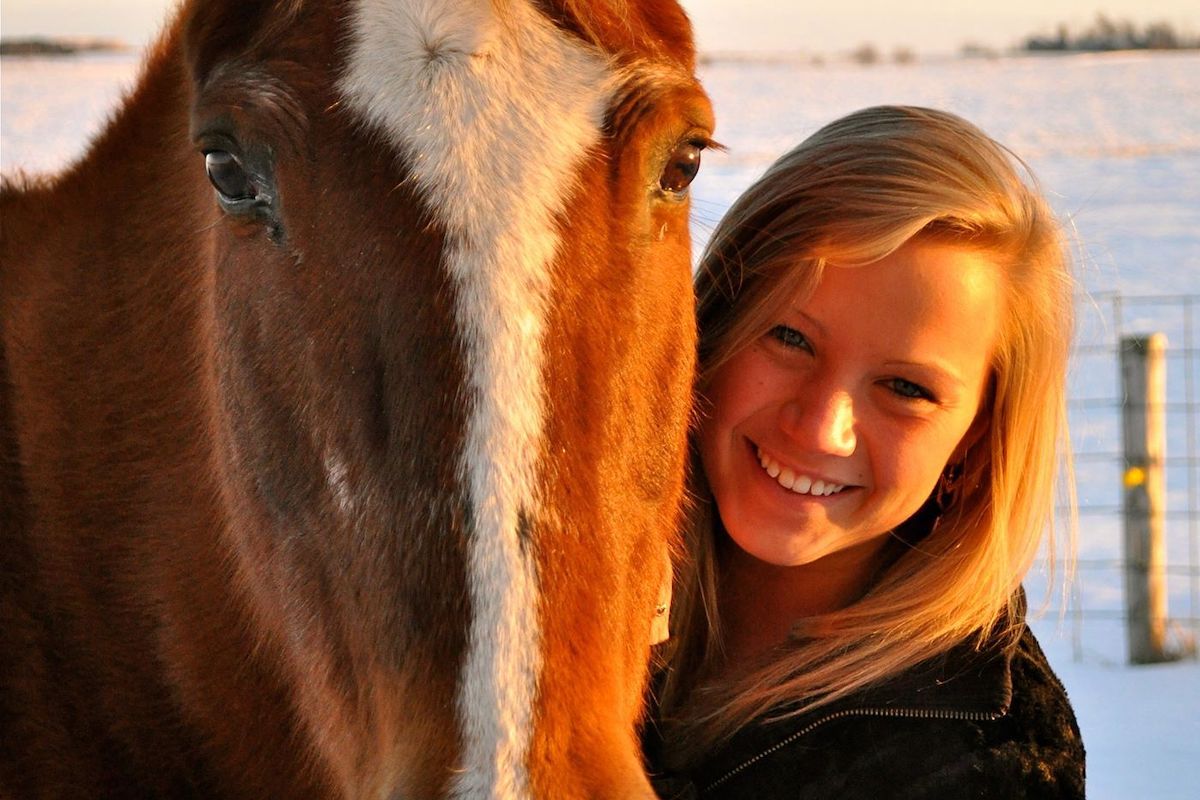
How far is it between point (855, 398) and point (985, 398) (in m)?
0.40

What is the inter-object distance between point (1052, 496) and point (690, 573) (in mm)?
762

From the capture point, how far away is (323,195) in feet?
5.51

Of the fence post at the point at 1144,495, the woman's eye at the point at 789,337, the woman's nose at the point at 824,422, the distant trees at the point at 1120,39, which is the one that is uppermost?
the woman's eye at the point at 789,337

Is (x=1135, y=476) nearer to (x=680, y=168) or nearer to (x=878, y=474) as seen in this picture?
(x=878, y=474)

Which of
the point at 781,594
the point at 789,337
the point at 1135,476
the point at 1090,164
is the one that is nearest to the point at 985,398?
the point at 789,337

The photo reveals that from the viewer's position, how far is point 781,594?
2672 millimetres

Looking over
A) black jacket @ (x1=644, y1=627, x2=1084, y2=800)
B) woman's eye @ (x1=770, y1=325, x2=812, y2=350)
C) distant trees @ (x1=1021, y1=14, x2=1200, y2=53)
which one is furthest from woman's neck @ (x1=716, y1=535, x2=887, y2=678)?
distant trees @ (x1=1021, y1=14, x2=1200, y2=53)

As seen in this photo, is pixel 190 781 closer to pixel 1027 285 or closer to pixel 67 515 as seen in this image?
pixel 67 515

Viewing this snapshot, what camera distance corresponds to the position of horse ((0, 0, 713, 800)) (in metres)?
1.53

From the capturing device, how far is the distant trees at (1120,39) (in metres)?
22.1

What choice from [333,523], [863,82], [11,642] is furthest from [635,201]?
[863,82]

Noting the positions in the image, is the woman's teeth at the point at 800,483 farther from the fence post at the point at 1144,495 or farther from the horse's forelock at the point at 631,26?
the fence post at the point at 1144,495

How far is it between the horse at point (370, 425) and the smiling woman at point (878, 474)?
0.43 m

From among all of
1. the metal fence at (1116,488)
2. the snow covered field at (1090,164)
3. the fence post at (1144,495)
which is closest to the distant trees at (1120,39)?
the snow covered field at (1090,164)
